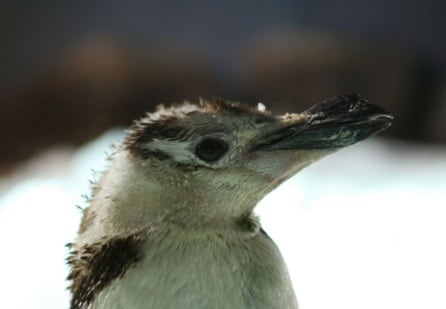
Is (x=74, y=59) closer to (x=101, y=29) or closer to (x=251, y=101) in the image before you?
(x=101, y=29)

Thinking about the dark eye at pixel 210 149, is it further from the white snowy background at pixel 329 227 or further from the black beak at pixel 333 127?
the white snowy background at pixel 329 227

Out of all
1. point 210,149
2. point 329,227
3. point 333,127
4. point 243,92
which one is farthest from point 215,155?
point 243,92

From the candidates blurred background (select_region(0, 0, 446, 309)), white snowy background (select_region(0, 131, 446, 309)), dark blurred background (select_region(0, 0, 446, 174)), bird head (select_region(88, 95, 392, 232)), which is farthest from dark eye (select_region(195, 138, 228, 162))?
dark blurred background (select_region(0, 0, 446, 174))

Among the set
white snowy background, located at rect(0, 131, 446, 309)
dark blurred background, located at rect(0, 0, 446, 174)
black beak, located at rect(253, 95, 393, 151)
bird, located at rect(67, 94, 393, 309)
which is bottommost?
bird, located at rect(67, 94, 393, 309)

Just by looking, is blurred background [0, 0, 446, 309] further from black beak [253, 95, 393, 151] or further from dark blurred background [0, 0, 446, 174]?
black beak [253, 95, 393, 151]

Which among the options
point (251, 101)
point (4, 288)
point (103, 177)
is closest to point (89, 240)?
point (103, 177)

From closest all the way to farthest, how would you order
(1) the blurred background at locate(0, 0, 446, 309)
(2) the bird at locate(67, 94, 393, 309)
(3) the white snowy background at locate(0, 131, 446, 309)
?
(2) the bird at locate(67, 94, 393, 309)
(3) the white snowy background at locate(0, 131, 446, 309)
(1) the blurred background at locate(0, 0, 446, 309)

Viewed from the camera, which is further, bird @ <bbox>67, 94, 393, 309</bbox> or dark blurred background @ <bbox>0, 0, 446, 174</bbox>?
dark blurred background @ <bbox>0, 0, 446, 174</bbox>

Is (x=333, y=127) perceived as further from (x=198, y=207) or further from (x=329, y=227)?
(x=329, y=227)
